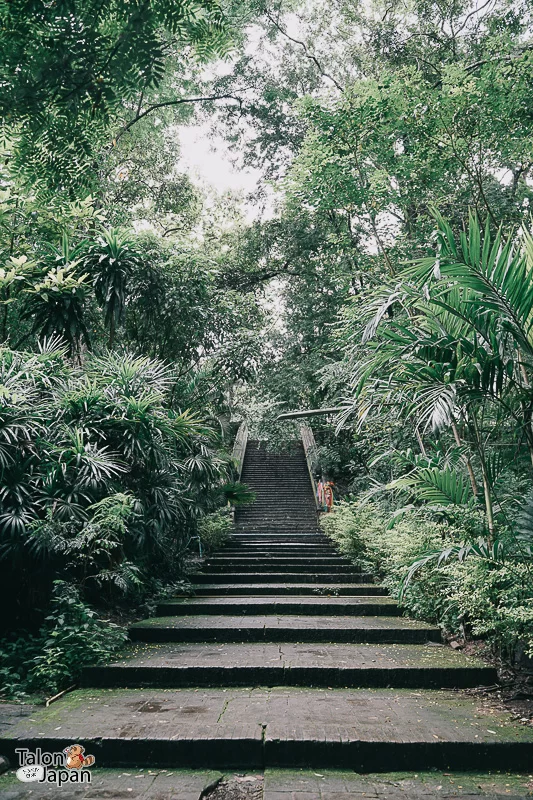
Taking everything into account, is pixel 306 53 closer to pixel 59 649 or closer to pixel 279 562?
pixel 279 562

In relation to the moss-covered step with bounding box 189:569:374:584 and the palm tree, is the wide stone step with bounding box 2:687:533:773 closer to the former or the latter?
the palm tree

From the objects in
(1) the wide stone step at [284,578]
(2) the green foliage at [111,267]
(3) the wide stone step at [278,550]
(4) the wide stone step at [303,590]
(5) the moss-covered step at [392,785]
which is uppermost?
(2) the green foliage at [111,267]

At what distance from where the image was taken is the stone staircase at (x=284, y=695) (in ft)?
8.66

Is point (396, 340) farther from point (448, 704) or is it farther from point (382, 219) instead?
point (382, 219)

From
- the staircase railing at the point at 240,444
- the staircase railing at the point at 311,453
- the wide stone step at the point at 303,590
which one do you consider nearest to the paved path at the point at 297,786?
the wide stone step at the point at 303,590

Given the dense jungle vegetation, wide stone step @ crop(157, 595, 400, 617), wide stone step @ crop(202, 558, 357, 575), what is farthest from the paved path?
wide stone step @ crop(202, 558, 357, 575)

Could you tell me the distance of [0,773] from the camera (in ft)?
8.53

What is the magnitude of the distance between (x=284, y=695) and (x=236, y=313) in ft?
20.0

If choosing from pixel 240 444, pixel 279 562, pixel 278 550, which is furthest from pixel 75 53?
pixel 240 444

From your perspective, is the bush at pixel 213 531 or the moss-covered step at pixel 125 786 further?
the bush at pixel 213 531

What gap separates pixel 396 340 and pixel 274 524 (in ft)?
27.2

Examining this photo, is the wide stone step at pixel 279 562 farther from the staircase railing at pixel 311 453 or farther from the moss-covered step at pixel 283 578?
the staircase railing at pixel 311 453

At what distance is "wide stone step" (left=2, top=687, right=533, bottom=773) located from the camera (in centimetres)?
261

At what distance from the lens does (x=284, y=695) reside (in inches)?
135
